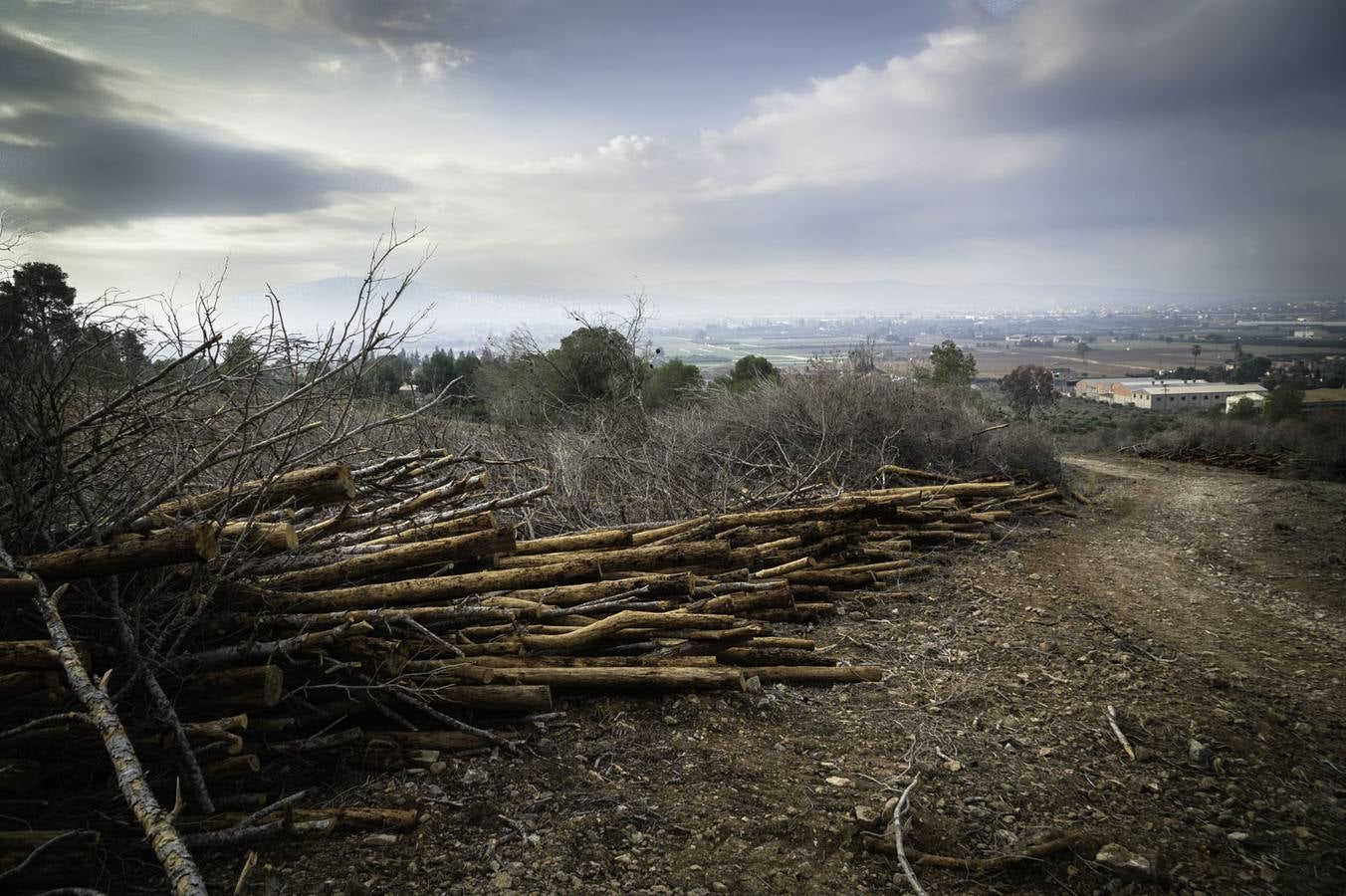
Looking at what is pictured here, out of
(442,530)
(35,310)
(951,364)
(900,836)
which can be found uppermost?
(35,310)

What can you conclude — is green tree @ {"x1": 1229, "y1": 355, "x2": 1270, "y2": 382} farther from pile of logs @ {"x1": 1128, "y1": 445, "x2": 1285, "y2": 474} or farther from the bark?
the bark

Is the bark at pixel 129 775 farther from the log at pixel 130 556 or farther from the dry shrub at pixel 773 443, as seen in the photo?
the dry shrub at pixel 773 443

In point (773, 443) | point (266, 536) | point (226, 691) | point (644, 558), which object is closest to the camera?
point (226, 691)

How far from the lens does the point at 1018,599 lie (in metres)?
6.25

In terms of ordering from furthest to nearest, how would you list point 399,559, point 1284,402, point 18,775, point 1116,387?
point 1116,387 → point 1284,402 → point 399,559 → point 18,775

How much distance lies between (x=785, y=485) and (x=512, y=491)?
333cm

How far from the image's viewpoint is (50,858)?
221cm

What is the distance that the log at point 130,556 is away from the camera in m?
2.49

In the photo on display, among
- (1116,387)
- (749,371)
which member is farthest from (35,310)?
(1116,387)

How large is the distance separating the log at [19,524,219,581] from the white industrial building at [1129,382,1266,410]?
85.3ft

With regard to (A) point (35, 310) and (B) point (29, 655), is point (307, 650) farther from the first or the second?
(A) point (35, 310)

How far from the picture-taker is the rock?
2.66 metres

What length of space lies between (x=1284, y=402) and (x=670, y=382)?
1707 centimetres

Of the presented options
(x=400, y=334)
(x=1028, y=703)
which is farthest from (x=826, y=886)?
(x=400, y=334)
